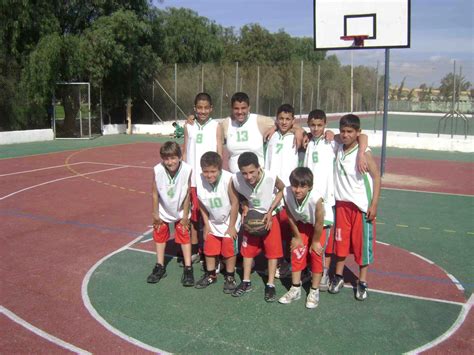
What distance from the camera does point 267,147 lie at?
5.16m

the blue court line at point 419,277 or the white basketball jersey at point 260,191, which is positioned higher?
the white basketball jersey at point 260,191

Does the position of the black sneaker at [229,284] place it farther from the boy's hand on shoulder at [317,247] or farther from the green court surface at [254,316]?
the boy's hand on shoulder at [317,247]

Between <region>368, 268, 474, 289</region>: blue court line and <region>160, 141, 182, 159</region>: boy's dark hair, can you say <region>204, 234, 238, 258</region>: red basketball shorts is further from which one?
<region>368, 268, 474, 289</region>: blue court line

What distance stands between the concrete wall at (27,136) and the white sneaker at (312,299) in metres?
17.5

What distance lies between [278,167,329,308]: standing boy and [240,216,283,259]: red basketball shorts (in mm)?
182

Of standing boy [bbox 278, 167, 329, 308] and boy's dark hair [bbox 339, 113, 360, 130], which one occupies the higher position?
boy's dark hair [bbox 339, 113, 360, 130]

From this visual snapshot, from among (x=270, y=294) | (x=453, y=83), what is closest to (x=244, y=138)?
(x=270, y=294)

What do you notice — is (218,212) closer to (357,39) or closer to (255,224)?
(255,224)

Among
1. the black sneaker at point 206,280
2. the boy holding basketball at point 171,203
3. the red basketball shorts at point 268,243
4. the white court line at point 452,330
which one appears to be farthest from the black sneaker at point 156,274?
the white court line at point 452,330

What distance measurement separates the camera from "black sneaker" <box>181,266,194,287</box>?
16.6 ft

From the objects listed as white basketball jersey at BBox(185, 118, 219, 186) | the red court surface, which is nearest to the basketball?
white basketball jersey at BBox(185, 118, 219, 186)

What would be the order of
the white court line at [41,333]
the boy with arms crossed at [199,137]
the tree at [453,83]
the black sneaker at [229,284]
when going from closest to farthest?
the white court line at [41,333] < the black sneaker at [229,284] < the boy with arms crossed at [199,137] < the tree at [453,83]

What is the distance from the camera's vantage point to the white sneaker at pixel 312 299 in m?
4.55

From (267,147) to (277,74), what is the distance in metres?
22.9
